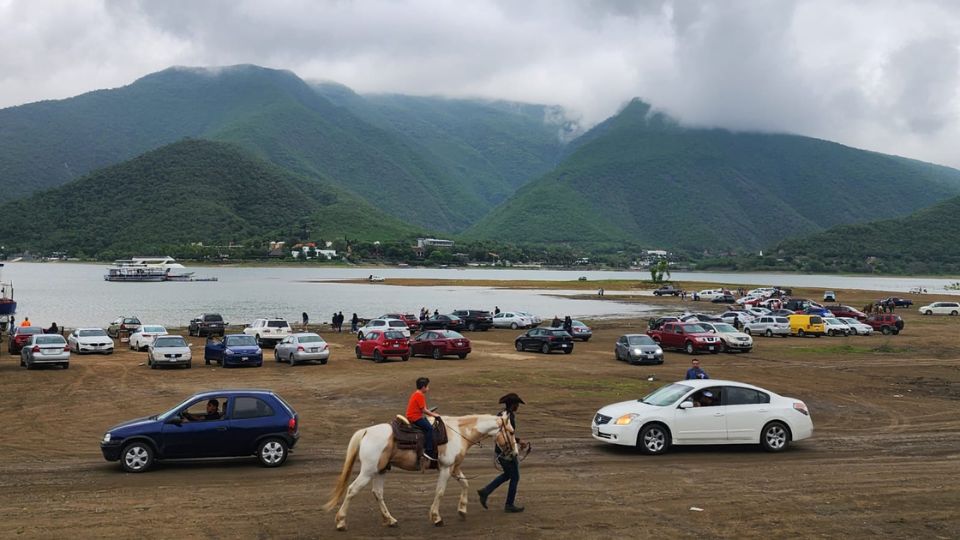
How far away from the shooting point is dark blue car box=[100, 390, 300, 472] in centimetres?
1503

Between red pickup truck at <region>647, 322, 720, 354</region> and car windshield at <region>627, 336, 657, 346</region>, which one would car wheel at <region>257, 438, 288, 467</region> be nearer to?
car windshield at <region>627, 336, 657, 346</region>

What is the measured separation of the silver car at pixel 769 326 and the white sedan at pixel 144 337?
36146 millimetres

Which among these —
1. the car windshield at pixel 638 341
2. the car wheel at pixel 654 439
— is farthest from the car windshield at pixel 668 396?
the car windshield at pixel 638 341

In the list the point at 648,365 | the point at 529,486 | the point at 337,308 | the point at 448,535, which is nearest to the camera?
the point at 448,535

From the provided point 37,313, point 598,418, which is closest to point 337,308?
point 37,313

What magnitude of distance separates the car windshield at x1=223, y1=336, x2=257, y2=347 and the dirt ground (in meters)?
5.23

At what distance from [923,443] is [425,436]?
12.5 metres

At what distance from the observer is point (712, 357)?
39688mm

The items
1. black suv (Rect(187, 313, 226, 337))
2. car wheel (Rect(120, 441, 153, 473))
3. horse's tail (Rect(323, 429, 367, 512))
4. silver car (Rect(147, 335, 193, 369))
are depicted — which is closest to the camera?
horse's tail (Rect(323, 429, 367, 512))

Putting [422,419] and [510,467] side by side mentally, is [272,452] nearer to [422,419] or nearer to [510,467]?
[422,419]

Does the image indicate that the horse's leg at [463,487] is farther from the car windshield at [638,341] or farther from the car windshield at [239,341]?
the car windshield at [239,341]

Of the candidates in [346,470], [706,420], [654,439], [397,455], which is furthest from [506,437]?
[706,420]

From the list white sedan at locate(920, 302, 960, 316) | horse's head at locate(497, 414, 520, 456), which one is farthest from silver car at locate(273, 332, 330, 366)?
white sedan at locate(920, 302, 960, 316)

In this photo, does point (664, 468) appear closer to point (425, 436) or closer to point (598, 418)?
point (598, 418)
